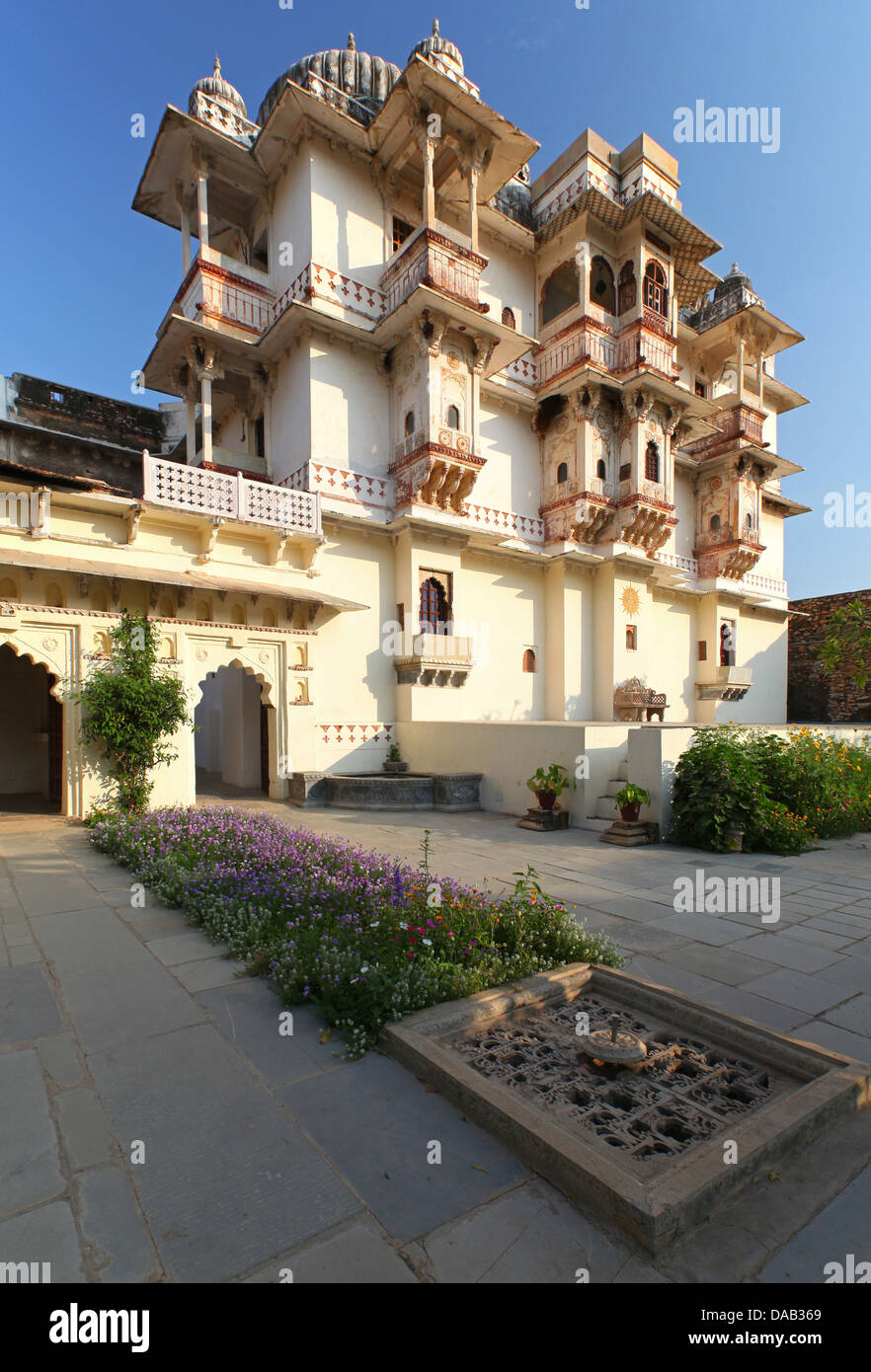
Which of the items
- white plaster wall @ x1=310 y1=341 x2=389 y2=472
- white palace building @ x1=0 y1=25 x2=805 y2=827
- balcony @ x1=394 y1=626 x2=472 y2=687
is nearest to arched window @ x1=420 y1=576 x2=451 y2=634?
white palace building @ x1=0 y1=25 x2=805 y2=827

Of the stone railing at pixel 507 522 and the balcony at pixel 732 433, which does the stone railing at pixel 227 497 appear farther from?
the balcony at pixel 732 433

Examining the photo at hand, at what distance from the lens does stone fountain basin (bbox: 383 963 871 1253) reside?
2.05 metres

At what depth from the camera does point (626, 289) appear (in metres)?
17.3

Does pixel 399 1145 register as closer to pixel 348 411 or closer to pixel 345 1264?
pixel 345 1264

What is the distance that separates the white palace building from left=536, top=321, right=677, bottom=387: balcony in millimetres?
78

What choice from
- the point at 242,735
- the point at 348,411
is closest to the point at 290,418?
the point at 348,411

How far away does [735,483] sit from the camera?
21.1m

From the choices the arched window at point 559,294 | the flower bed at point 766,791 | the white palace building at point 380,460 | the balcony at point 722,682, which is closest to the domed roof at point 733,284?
the white palace building at point 380,460

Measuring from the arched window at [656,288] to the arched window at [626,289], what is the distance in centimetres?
49

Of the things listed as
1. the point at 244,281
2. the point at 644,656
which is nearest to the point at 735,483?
the point at 644,656

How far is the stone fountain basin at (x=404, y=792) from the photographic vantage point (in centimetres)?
1165
